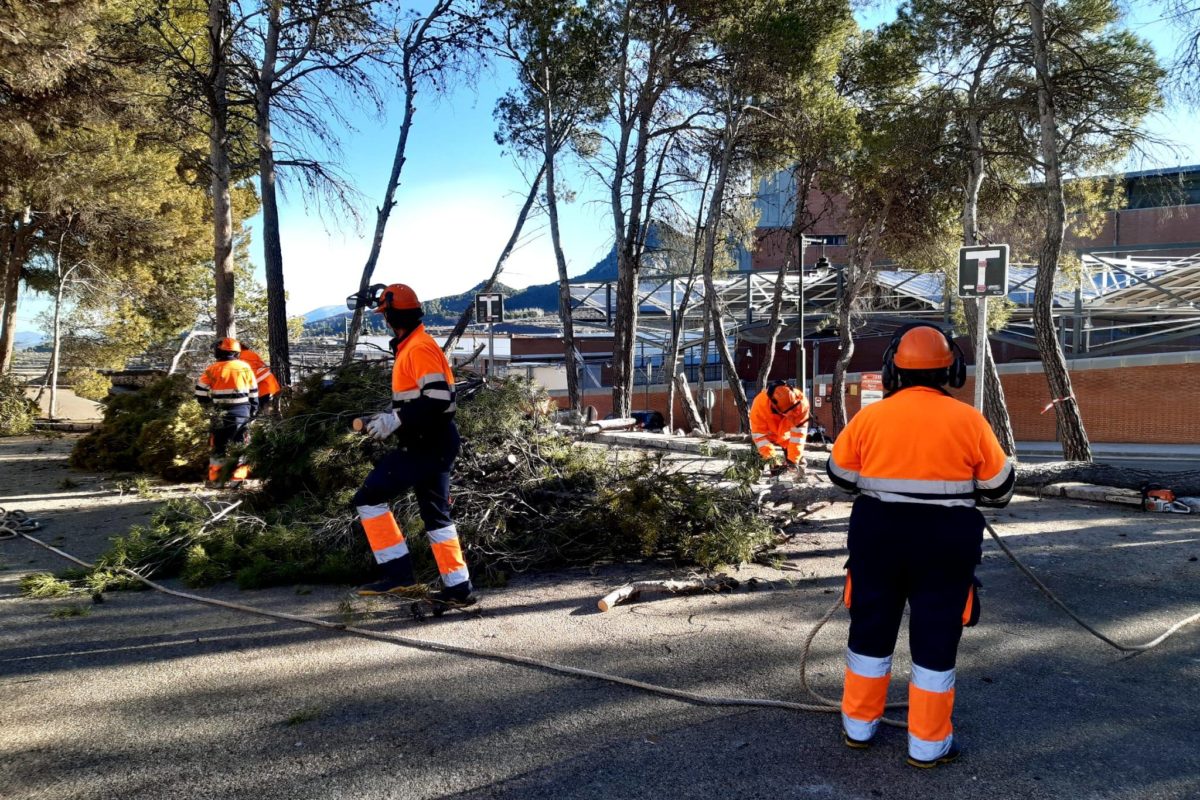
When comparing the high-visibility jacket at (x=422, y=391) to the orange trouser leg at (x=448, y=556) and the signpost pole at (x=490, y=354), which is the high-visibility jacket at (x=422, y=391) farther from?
the signpost pole at (x=490, y=354)

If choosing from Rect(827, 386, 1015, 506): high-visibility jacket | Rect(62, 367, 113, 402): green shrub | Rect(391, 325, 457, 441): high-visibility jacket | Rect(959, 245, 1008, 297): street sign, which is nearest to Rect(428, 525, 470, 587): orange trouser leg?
Rect(391, 325, 457, 441): high-visibility jacket

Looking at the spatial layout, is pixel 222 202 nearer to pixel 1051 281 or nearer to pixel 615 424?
pixel 615 424

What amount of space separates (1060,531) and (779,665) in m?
4.51

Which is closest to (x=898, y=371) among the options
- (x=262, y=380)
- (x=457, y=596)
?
(x=457, y=596)

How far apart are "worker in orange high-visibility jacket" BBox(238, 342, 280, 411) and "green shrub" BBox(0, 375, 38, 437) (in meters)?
9.88

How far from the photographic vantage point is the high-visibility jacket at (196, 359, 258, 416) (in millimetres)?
9102

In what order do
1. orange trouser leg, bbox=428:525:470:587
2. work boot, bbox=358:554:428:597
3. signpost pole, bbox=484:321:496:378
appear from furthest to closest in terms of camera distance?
signpost pole, bbox=484:321:496:378
work boot, bbox=358:554:428:597
orange trouser leg, bbox=428:525:470:587

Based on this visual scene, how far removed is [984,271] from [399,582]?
613 centimetres

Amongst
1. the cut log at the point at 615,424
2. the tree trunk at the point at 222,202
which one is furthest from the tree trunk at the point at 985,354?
the tree trunk at the point at 222,202

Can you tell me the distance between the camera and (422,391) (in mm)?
4762

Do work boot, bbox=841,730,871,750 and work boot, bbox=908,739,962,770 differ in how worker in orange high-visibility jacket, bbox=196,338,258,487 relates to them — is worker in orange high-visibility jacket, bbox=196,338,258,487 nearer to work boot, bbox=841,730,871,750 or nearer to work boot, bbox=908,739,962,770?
work boot, bbox=841,730,871,750

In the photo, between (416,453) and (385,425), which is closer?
(385,425)

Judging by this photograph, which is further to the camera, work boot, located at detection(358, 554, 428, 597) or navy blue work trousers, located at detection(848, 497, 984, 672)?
work boot, located at detection(358, 554, 428, 597)

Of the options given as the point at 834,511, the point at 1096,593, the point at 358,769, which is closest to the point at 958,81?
the point at 834,511
